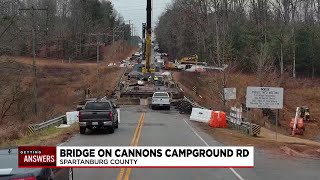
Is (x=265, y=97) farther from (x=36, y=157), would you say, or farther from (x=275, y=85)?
(x=275, y=85)

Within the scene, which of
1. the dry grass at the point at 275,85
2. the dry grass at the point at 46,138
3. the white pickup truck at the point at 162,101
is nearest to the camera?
the dry grass at the point at 46,138

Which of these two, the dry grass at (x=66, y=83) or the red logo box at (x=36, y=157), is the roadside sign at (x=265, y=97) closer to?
the red logo box at (x=36, y=157)

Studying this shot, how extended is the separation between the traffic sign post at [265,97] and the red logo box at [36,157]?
21234 mm

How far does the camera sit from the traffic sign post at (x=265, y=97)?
28953 mm

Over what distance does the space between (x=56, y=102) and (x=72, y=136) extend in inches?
1792

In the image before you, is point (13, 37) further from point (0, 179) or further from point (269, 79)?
point (0, 179)

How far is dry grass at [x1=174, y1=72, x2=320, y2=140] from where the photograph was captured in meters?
57.6

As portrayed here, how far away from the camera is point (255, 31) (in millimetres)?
91875

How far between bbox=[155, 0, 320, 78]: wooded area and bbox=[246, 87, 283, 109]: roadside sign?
31258mm

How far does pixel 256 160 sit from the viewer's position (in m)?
19.4

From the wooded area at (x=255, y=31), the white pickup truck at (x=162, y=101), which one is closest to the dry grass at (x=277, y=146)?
the white pickup truck at (x=162, y=101)

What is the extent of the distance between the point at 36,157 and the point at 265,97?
72.6 feet

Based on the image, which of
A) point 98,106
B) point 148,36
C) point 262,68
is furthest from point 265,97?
point 148,36

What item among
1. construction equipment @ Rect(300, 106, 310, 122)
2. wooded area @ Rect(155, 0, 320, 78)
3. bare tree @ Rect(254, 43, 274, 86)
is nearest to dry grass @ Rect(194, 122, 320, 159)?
bare tree @ Rect(254, 43, 274, 86)
